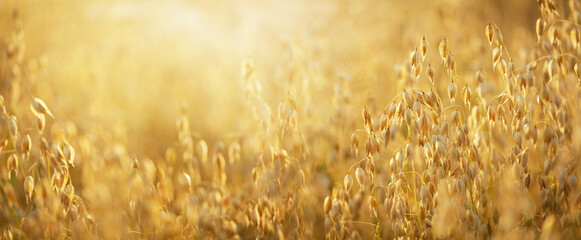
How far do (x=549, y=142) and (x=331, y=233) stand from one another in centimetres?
76

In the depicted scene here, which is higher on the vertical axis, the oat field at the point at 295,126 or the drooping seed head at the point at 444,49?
the drooping seed head at the point at 444,49

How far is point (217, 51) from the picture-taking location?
13.6 ft

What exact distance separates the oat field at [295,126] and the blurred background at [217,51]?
0.07ft

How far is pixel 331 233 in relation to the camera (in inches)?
62.5

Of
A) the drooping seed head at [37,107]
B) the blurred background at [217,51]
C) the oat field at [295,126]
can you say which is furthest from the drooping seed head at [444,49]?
the drooping seed head at [37,107]

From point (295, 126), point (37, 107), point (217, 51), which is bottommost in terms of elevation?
point (37, 107)

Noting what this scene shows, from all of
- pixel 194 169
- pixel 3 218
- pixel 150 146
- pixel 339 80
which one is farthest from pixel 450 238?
pixel 150 146

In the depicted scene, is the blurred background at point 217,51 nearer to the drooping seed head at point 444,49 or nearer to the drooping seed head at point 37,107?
the drooping seed head at point 37,107

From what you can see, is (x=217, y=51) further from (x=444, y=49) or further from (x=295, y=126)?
(x=444, y=49)

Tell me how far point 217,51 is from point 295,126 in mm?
2687

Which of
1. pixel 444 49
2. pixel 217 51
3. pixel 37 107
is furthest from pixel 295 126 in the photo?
pixel 217 51

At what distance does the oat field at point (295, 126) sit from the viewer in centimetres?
139

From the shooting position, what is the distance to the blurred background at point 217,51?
9.35 feet

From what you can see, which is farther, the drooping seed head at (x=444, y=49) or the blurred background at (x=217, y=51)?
the blurred background at (x=217, y=51)
